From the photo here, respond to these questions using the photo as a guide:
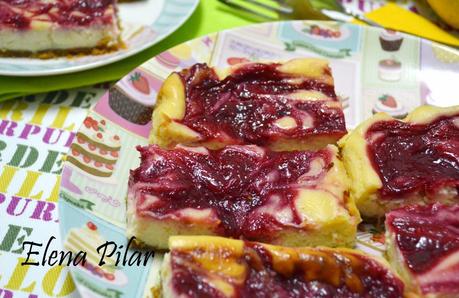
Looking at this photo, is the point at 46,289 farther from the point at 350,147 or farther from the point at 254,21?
the point at 254,21

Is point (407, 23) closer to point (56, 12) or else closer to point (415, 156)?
point (415, 156)

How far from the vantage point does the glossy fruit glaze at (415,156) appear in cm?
225

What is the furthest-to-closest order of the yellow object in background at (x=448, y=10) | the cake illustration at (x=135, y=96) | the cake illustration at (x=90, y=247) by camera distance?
the yellow object in background at (x=448, y=10) → the cake illustration at (x=135, y=96) → the cake illustration at (x=90, y=247)

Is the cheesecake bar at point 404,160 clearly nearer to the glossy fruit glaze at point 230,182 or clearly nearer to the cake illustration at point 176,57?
the glossy fruit glaze at point 230,182

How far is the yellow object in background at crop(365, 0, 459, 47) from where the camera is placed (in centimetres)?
335

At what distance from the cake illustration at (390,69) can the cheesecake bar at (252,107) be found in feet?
1.28

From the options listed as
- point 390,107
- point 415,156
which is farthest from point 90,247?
point 390,107

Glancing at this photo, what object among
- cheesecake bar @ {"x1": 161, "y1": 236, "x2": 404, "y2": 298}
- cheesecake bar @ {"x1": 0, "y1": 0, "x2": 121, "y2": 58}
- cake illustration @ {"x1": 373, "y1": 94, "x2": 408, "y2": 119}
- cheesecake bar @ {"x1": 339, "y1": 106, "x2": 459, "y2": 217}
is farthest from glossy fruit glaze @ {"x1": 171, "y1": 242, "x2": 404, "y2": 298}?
cheesecake bar @ {"x1": 0, "y1": 0, "x2": 121, "y2": 58}

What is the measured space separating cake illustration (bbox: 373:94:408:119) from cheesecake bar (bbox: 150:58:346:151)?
305 millimetres

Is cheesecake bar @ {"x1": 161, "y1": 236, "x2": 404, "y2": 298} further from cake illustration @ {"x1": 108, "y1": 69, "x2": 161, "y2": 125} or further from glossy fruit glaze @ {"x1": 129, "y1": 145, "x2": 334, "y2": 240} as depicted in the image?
cake illustration @ {"x1": 108, "y1": 69, "x2": 161, "y2": 125}

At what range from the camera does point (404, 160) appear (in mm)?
2352

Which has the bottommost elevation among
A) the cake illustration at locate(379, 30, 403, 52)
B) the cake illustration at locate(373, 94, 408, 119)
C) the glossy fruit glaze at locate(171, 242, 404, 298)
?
the cake illustration at locate(373, 94, 408, 119)

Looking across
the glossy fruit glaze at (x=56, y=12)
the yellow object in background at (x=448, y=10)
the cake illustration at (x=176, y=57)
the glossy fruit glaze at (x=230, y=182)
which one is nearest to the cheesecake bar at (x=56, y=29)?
the glossy fruit glaze at (x=56, y=12)

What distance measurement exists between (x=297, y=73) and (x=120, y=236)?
1068mm
